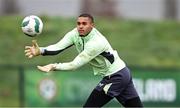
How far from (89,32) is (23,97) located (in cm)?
868

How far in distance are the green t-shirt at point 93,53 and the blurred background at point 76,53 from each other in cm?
790

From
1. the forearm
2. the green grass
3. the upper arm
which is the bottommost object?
the green grass

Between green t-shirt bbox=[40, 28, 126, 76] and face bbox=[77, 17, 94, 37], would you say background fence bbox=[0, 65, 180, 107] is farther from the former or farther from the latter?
face bbox=[77, 17, 94, 37]

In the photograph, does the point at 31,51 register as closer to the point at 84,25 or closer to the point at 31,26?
the point at 31,26

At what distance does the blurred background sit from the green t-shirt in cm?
790

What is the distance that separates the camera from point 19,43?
28.0m

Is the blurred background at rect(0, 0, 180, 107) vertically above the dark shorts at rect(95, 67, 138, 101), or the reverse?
the dark shorts at rect(95, 67, 138, 101)

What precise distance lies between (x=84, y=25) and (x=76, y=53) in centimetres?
1349

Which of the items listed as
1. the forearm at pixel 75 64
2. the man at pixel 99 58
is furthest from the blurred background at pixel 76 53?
the forearm at pixel 75 64

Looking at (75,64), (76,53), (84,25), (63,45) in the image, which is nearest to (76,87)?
(76,53)

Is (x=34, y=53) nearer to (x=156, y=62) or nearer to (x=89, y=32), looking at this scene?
(x=89, y=32)

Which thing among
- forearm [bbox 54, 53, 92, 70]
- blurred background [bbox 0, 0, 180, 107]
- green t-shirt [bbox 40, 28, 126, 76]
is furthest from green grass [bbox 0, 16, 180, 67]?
forearm [bbox 54, 53, 92, 70]

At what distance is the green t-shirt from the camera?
1296 cm

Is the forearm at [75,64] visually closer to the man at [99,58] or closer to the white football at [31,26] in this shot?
the man at [99,58]
